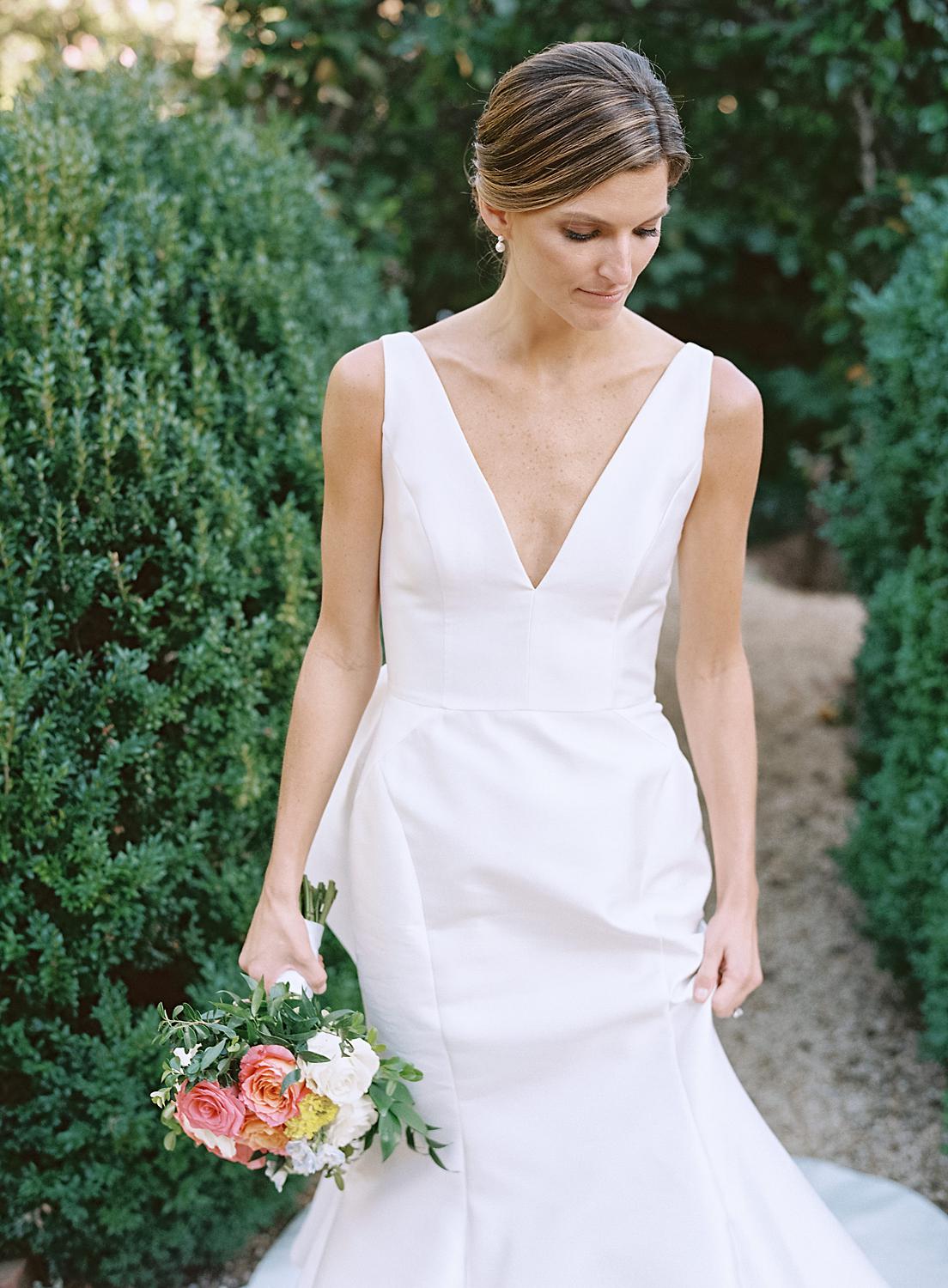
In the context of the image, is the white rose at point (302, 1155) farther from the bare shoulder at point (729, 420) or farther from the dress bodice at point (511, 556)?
the bare shoulder at point (729, 420)

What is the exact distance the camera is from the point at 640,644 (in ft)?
6.75

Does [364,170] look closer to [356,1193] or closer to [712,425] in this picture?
[712,425]

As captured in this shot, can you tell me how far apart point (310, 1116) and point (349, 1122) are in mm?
77

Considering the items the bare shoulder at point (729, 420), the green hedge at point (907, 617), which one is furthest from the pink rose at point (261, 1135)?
the green hedge at point (907, 617)

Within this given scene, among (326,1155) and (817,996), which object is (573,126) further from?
(817,996)

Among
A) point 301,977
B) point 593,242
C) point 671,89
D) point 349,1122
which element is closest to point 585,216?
point 593,242

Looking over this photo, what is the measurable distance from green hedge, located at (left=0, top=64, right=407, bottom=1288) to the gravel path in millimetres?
1435

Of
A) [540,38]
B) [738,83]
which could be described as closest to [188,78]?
[540,38]

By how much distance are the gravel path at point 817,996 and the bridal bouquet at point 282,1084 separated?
192 cm

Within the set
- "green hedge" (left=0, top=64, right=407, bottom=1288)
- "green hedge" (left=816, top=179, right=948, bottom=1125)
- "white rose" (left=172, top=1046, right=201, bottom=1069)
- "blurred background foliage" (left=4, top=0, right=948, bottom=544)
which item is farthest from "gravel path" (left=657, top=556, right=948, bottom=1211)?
"white rose" (left=172, top=1046, right=201, bottom=1069)

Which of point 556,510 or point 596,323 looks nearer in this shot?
point 596,323

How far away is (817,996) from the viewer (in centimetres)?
406

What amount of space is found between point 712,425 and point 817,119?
3752 millimetres

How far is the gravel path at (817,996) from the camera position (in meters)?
3.45
